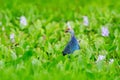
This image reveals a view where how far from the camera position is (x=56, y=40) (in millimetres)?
4141

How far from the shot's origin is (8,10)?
194 inches

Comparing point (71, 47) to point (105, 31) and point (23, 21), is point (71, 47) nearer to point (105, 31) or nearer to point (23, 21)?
point (105, 31)

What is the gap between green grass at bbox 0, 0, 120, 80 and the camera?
10.7 feet

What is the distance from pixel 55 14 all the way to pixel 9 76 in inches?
80.4

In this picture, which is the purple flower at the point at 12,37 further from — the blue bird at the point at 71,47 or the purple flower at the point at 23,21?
the blue bird at the point at 71,47

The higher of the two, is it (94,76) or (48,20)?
(48,20)

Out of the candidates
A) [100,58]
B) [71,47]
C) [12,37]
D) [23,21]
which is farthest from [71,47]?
[23,21]

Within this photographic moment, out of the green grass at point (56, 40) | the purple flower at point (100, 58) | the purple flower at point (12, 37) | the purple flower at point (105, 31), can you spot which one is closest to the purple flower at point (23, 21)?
the green grass at point (56, 40)

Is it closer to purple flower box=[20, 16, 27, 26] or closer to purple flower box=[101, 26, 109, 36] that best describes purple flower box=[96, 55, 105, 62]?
purple flower box=[101, 26, 109, 36]

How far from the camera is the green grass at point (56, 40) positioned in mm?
3266

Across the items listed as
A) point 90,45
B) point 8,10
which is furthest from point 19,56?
point 8,10

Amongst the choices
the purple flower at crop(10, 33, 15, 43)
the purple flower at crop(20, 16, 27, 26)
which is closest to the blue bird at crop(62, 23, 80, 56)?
the purple flower at crop(10, 33, 15, 43)

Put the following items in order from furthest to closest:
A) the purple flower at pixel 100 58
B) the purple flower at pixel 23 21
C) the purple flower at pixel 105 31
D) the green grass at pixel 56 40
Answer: the purple flower at pixel 23 21 < the purple flower at pixel 105 31 < the purple flower at pixel 100 58 < the green grass at pixel 56 40

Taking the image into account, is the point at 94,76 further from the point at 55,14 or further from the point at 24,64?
the point at 55,14
